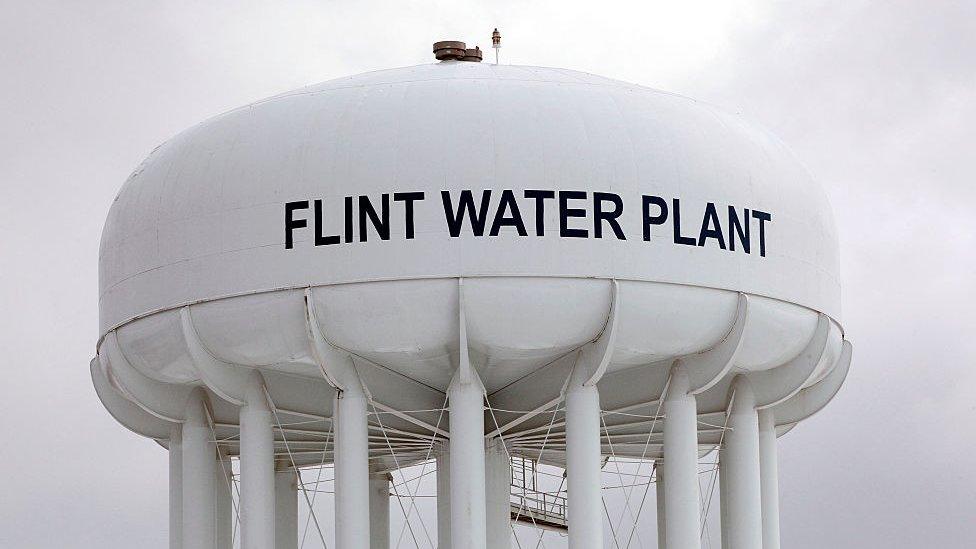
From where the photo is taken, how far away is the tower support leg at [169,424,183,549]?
33.3 metres

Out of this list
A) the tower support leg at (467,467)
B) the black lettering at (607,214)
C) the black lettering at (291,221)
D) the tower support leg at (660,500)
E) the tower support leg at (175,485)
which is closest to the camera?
the black lettering at (607,214)

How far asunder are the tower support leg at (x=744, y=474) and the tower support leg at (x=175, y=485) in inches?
308

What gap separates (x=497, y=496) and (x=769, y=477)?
3.97m

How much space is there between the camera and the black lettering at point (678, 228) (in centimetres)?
2894

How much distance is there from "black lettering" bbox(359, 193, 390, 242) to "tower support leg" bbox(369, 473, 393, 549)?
9733 millimetres

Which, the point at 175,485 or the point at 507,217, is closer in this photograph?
the point at 507,217

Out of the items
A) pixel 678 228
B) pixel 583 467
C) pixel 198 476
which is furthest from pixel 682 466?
pixel 198 476

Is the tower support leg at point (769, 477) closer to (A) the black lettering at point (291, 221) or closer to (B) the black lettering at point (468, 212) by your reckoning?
(B) the black lettering at point (468, 212)

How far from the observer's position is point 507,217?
92.9 feet

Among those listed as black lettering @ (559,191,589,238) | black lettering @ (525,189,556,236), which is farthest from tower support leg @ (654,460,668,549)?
black lettering @ (525,189,556,236)

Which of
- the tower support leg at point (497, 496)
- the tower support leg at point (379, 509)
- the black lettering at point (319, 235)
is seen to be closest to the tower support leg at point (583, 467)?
the black lettering at point (319, 235)

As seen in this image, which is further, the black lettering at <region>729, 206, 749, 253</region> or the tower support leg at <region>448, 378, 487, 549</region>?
the black lettering at <region>729, 206, 749, 253</region>

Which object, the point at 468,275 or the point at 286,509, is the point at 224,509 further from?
the point at 468,275

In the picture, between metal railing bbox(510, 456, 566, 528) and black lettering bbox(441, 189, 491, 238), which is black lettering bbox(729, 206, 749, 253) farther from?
metal railing bbox(510, 456, 566, 528)
